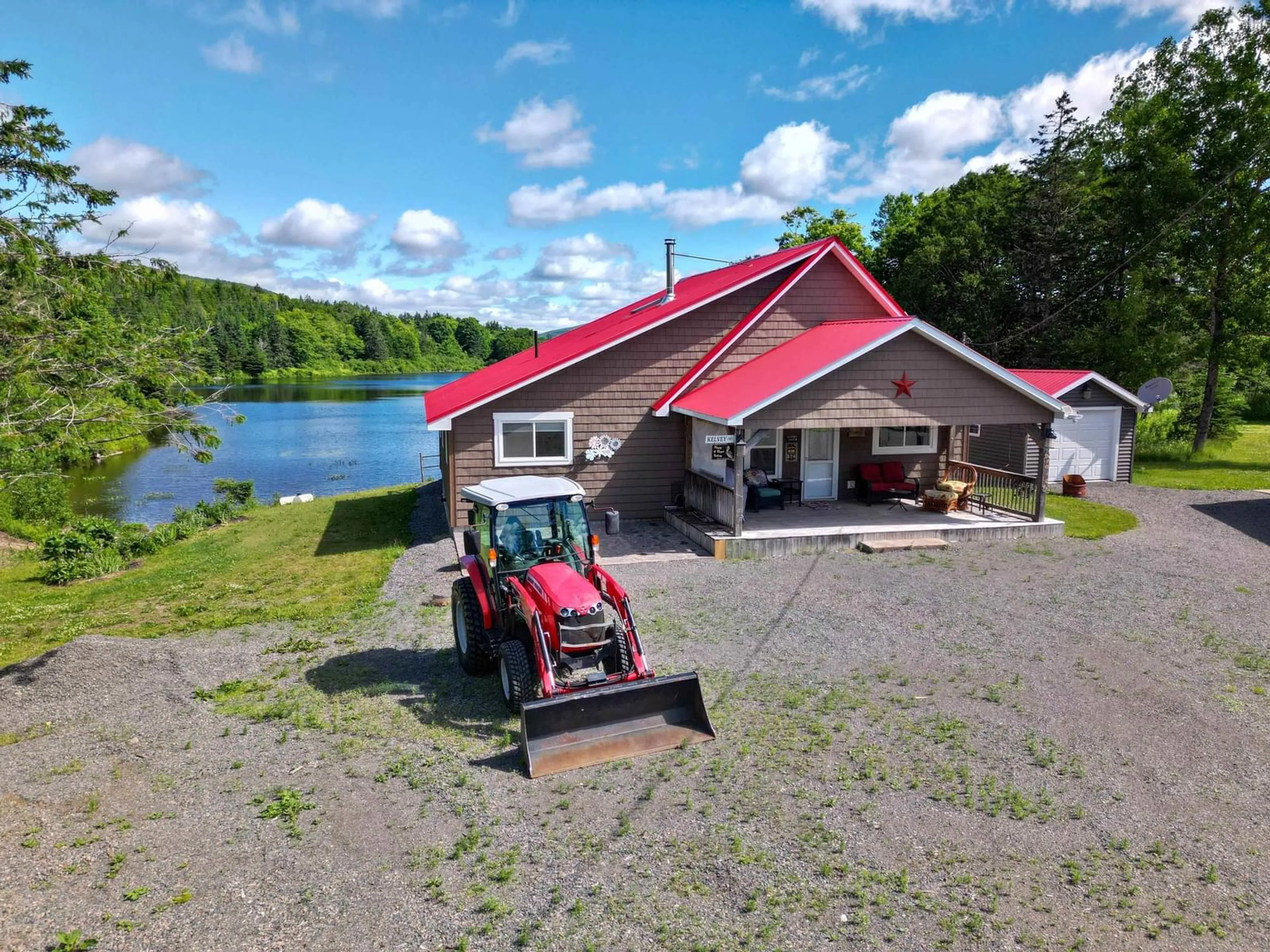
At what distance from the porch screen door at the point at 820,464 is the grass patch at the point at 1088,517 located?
4.70 metres

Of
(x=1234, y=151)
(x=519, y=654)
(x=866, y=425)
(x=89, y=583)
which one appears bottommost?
(x=89, y=583)

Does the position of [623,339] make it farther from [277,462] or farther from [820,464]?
[277,462]

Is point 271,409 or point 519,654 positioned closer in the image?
point 519,654

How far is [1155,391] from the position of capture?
22781mm

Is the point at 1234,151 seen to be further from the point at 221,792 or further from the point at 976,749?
the point at 221,792

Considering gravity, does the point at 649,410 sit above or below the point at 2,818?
above

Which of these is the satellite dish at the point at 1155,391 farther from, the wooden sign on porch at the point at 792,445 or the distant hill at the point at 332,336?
the distant hill at the point at 332,336

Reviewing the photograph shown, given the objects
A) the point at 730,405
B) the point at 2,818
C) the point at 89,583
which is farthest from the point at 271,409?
the point at 2,818

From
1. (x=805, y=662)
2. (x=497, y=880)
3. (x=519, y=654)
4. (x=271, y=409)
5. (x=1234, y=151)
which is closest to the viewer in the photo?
(x=497, y=880)

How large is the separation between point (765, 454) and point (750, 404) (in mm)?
4041

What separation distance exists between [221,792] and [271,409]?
65.8 metres

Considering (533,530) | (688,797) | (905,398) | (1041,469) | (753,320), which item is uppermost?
(753,320)

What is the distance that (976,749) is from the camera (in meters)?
6.81

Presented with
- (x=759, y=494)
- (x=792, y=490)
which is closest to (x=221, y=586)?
(x=759, y=494)
